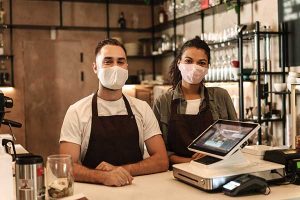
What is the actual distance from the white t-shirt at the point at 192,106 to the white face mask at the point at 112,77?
510mm

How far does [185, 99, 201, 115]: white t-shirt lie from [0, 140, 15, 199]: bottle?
1.36 metres

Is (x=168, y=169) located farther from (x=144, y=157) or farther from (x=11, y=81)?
(x=11, y=81)

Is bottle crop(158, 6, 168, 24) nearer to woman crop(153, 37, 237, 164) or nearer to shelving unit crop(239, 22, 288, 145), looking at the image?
shelving unit crop(239, 22, 288, 145)

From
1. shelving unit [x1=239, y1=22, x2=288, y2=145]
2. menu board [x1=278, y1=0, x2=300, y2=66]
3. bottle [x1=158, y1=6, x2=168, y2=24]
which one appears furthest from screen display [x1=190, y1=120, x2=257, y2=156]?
bottle [x1=158, y1=6, x2=168, y2=24]

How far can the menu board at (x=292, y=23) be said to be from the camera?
3.60 m

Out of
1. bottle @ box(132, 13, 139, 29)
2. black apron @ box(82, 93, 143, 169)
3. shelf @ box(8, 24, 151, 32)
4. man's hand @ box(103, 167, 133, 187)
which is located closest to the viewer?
man's hand @ box(103, 167, 133, 187)

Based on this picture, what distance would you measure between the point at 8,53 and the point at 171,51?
7.57 ft

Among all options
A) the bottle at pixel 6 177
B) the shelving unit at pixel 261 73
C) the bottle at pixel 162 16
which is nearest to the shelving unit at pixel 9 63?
the bottle at pixel 162 16

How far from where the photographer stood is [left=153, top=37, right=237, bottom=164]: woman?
255 centimetres

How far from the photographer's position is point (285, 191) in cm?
174

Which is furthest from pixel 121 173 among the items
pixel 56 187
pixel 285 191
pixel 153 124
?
pixel 285 191

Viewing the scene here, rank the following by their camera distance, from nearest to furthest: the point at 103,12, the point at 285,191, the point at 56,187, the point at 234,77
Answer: the point at 56,187 → the point at 285,191 → the point at 234,77 → the point at 103,12

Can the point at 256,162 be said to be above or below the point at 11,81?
below

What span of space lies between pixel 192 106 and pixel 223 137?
0.77 meters
